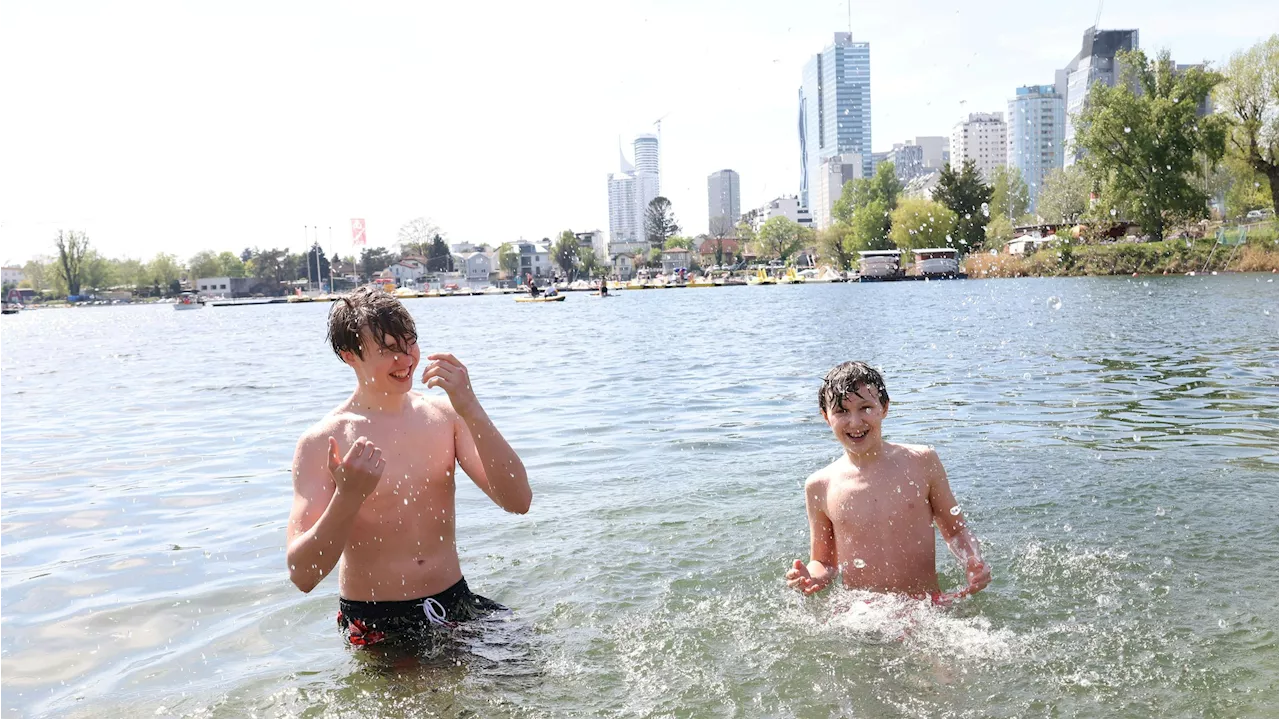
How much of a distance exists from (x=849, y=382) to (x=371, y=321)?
219 cm

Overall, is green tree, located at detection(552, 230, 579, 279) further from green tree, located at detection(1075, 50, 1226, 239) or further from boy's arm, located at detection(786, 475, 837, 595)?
boy's arm, located at detection(786, 475, 837, 595)

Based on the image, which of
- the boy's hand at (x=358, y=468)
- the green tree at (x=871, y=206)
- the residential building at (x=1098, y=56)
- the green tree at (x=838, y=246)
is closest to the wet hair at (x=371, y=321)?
the boy's hand at (x=358, y=468)

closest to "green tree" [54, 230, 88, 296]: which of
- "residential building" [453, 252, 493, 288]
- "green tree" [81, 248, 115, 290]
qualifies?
"green tree" [81, 248, 115, 290]

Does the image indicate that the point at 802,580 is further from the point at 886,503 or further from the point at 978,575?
the point at 978,575

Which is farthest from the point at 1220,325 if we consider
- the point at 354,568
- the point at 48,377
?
the point at 48,377

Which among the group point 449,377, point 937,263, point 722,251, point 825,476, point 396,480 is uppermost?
point 722,251

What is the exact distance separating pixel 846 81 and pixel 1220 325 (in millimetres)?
163790

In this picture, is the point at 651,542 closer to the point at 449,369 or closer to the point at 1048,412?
the point at 449,369

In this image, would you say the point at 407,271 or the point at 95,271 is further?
the point at 407,271

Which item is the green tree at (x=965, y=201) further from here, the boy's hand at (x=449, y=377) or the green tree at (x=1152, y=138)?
the boy's hand at (x=449, y=377)

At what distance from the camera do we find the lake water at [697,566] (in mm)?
4074

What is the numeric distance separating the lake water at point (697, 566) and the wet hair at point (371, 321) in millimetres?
1491

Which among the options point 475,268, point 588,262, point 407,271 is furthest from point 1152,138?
point 407,271

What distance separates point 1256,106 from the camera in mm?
57281
